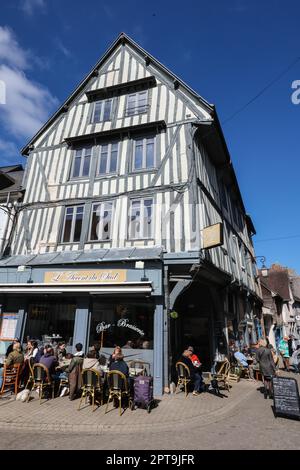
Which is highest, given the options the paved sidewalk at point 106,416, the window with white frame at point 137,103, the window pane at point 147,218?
the window with white frame at point 137,103

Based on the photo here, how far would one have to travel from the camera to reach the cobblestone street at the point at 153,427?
15.5ft

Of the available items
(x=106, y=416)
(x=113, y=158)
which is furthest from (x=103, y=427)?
(x=113, y=158)

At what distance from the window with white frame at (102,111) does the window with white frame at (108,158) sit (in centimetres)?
144

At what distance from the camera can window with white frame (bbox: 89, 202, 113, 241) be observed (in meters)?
10.7

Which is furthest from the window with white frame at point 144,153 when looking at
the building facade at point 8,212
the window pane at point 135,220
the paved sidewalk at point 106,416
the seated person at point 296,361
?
the seated person at point 296,361

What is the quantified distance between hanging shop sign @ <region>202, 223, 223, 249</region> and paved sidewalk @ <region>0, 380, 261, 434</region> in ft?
14.4

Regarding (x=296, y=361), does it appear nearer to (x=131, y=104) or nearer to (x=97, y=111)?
(x=131, y=104)

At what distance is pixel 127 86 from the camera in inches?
493

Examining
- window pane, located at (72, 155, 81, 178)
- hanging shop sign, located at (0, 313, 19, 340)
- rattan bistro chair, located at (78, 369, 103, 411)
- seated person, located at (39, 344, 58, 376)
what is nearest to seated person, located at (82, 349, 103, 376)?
rattan bistro chair, located at (78, 369, 103, 411)

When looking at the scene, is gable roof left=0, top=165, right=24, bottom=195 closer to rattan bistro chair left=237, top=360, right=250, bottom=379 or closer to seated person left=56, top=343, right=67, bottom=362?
seated person left=56, top=343, right=67, bottom=362

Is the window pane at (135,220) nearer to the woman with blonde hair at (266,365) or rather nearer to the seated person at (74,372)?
Result: the seated person at (74,372)

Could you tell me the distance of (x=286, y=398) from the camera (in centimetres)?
616

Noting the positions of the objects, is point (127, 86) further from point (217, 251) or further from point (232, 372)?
point (232, 372)
